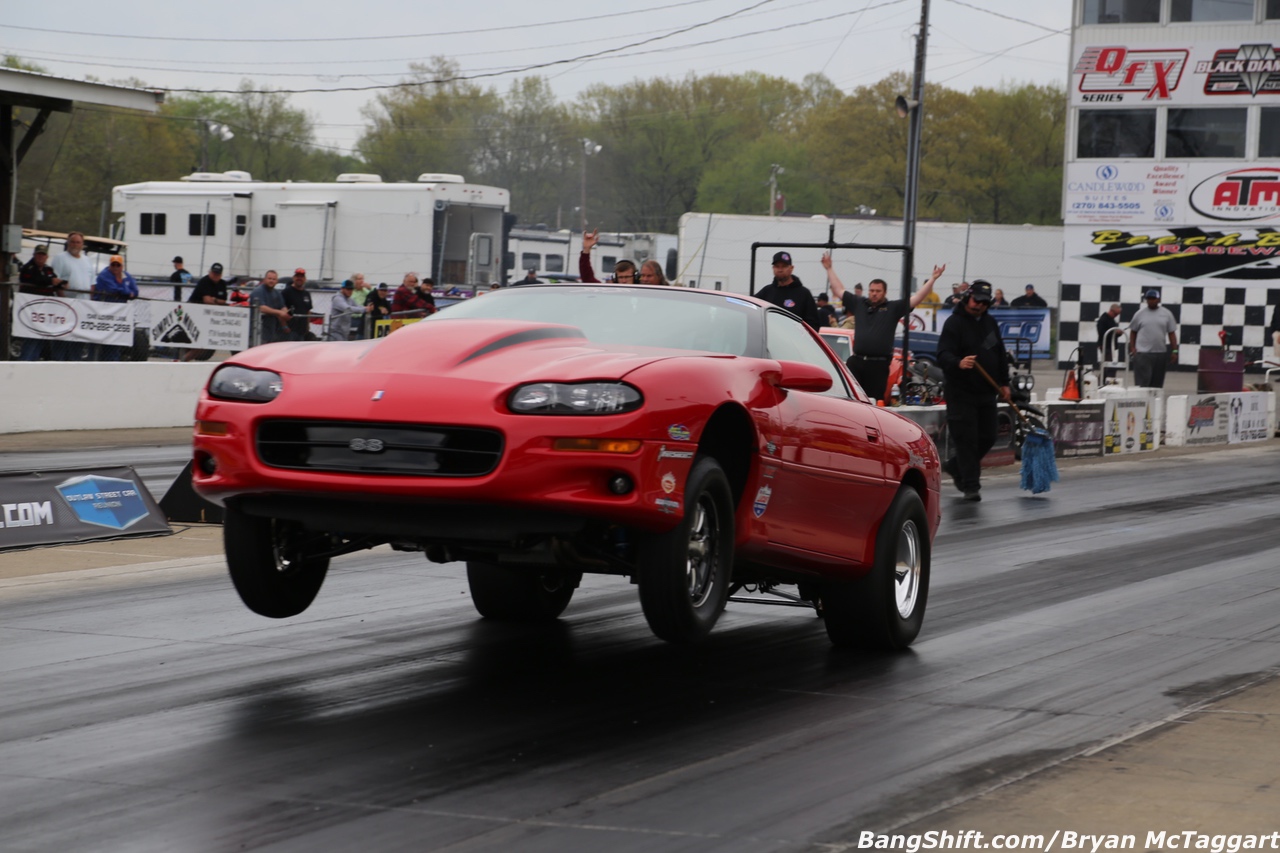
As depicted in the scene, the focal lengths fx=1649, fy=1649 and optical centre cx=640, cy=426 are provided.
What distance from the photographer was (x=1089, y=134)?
4066cm

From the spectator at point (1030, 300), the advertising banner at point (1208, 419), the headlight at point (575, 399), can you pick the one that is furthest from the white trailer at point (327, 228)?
the headlight at point (575, 399)

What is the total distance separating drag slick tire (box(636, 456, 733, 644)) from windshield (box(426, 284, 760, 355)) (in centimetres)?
79

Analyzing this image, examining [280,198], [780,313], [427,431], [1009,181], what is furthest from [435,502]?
[1009,181]

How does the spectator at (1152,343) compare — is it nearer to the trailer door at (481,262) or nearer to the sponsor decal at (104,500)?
the trailer door at (481,262)

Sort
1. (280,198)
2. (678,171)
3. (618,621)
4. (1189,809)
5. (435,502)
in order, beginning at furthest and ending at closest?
(678,171), (280,198), (618,621), (435,502), (1189,809)

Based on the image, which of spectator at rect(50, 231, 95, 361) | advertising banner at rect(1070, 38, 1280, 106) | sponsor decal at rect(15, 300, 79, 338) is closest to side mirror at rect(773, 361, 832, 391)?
sponsor decal at rect(15, 300, 79, 338)

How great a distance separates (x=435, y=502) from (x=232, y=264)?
32.6 metres

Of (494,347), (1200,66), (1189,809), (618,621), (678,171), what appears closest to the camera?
(1189,809)

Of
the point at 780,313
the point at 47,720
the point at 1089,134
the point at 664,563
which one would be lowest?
the point at 47,720

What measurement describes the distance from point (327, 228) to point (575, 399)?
31291 millimetres

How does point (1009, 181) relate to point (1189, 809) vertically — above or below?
above

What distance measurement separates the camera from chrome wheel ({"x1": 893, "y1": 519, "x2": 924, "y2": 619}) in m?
7.50

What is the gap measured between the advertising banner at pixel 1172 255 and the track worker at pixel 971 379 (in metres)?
26.3

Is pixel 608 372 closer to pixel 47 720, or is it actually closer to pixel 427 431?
pixel 427 431
